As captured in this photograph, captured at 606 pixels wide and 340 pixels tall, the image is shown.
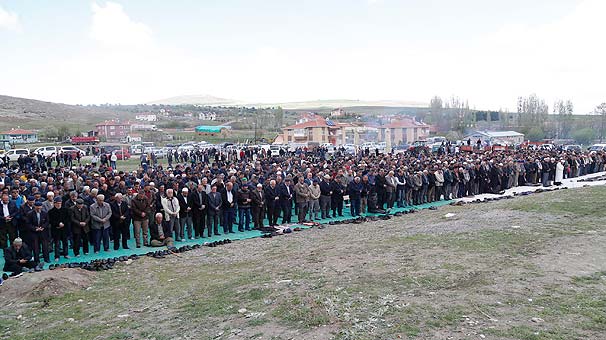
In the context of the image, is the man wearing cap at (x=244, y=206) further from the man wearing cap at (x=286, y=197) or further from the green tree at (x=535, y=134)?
the green tree at (x=535, y=134)

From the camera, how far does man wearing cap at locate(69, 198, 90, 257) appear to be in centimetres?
1188

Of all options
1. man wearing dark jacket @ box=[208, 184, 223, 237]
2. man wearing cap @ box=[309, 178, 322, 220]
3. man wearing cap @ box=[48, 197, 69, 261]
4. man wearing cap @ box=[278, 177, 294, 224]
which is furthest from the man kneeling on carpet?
man wearing cap @ box=[309, 178, 322, 220]

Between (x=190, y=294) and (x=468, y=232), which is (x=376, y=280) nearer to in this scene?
(x=190, y=294)

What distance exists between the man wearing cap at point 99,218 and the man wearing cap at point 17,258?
5.25 feet

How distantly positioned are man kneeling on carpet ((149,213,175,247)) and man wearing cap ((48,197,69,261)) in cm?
206

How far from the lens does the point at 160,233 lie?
43.1 ft

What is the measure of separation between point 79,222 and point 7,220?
1705 millimetres

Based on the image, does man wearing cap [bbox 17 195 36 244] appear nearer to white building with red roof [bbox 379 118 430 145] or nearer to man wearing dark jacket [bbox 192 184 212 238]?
man wearing dark jacket [bbox 192 184 212 238]

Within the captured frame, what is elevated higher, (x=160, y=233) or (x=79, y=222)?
(x=79, y=222)

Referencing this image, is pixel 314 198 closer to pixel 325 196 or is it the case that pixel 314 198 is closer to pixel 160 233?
pixel 325 196

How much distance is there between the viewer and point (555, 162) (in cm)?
2598

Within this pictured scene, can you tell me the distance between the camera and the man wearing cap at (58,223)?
1172 cm

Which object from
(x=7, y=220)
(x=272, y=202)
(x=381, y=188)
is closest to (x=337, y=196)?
(x=381, y=188)

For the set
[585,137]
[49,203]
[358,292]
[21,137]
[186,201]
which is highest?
[21,137]
